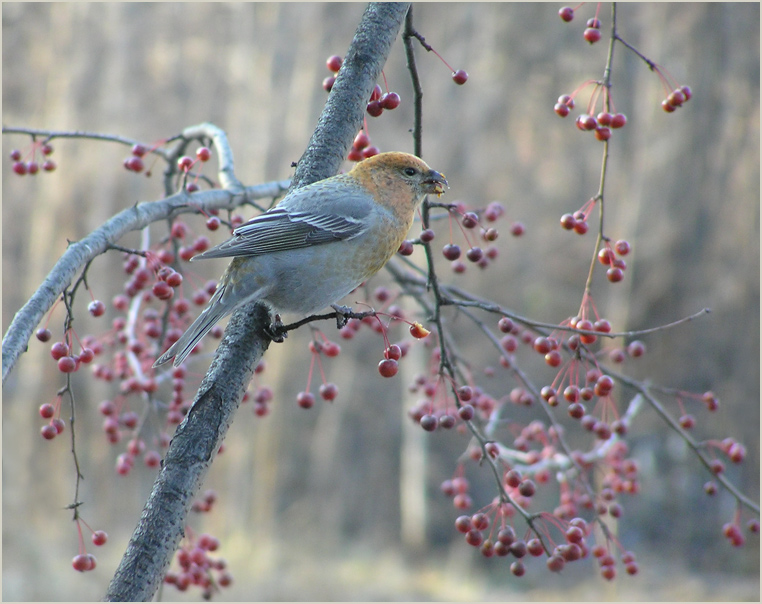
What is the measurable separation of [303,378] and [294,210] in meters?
7.60

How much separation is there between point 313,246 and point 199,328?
51 cm

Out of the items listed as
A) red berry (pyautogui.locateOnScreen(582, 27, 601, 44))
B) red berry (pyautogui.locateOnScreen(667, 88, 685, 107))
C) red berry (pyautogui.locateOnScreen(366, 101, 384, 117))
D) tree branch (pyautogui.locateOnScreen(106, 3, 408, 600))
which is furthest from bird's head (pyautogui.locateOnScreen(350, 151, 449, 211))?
red berry (pyautogui.locateOnScreen(667, 88, 685, 107))

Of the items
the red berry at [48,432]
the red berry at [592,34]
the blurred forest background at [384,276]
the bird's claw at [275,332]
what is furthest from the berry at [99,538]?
the blurred forest background at [384,276]

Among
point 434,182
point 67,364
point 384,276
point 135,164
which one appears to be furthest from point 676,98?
point 384,276

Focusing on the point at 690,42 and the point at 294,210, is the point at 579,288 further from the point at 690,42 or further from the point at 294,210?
the point at 294,210

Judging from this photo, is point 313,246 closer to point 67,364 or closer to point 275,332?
point 275,332

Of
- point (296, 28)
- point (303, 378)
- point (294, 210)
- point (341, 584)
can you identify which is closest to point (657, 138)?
point (296, 28)

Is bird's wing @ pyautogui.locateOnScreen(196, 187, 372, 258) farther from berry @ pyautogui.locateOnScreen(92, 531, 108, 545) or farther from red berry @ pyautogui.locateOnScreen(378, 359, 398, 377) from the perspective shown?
berry @ pyautogui.locateOnScreen(92, 531, 108, 545)

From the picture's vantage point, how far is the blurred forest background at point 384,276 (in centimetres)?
852

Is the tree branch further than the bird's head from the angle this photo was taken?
No

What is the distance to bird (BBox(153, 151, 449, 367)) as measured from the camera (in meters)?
2.30

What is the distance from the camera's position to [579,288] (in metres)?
9.66

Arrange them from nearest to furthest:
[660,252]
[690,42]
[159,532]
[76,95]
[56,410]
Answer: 1. [159,532]
2. [56,410]
3. [690,42]
4. [660,252]
5. [76,95]

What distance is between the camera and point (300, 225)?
8.04 feet
